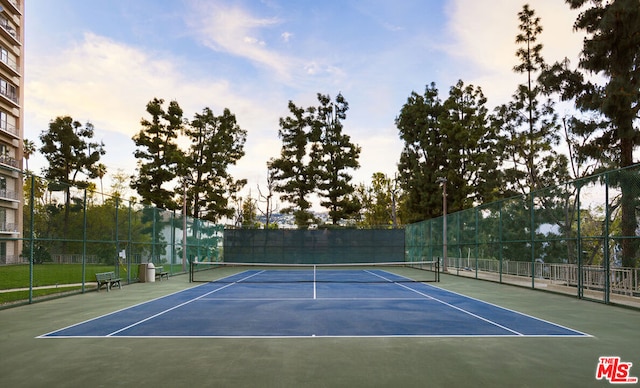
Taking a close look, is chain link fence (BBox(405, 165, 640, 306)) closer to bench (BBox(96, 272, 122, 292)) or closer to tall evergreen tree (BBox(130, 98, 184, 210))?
bench (BBox(96, 272, 122, 292))

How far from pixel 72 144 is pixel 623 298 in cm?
4897

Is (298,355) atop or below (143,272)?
atop

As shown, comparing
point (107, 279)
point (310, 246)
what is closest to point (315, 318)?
point (107, 279)

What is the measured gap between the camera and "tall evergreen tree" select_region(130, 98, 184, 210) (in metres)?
39.4

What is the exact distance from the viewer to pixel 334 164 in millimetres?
44188

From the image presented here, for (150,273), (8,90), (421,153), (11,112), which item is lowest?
(150,273)

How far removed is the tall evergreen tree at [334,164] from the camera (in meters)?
43.6

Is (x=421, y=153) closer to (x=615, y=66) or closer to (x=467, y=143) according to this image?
(x=467, y=143)

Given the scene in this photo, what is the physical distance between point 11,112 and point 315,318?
48719 mm

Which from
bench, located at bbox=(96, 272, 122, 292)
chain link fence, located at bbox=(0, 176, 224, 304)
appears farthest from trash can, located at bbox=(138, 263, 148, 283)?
bench, located at bbox=(96, 272, 122, 292)

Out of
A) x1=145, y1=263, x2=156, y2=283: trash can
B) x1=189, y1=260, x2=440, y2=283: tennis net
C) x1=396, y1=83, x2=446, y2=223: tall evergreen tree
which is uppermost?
x1=396, y1=83, x2=446, y2=223: tall evergreen tree

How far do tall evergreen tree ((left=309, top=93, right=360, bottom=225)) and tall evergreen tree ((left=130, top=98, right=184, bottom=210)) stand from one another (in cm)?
1235

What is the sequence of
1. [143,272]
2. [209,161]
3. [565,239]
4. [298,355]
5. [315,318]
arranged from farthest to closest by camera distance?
[209,161], [143,272], [565,239], [315,318], [298,355]

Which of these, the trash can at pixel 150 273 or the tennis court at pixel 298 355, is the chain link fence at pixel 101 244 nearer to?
the trash can at pixel 150 273
